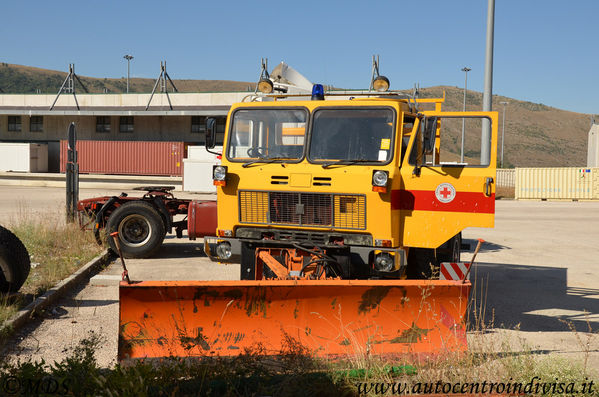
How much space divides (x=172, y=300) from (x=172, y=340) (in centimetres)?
35

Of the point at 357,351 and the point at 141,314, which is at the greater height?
the point at 141,314

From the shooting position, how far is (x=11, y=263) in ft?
22.2

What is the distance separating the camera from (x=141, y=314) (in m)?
5.01

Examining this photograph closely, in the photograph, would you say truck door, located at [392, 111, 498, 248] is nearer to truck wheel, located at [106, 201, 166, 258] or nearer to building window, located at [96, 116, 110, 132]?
truck wheel, located at [106, 201, 166, 258]

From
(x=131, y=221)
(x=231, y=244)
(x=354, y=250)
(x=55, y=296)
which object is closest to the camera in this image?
(x=354, y=250)

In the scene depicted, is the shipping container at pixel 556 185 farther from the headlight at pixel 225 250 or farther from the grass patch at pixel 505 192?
the headlight at pixel 225 250

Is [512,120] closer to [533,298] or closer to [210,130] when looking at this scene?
[533,298]

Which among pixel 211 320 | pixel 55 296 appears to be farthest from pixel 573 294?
pixel 55 296

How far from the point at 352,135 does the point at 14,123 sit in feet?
137

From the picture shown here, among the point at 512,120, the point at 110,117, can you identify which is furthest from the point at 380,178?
the point at 512,120

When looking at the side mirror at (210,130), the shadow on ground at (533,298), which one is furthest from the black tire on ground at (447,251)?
the side mirror at (210,130)

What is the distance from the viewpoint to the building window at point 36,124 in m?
41.0

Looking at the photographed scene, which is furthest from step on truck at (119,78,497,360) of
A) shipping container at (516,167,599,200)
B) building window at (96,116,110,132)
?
building window at (96,116,110,132)

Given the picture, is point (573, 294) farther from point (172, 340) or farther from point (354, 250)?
point (172, 340)
